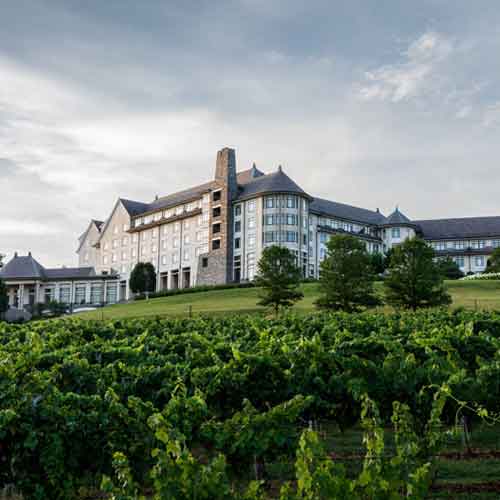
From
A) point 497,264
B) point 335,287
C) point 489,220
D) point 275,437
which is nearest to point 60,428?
point 275,437

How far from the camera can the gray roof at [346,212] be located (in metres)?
91.6

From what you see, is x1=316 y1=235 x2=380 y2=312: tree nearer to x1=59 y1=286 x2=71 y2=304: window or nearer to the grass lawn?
the grass lawn

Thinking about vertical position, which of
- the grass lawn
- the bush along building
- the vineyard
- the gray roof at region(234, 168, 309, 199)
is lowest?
the vineyard

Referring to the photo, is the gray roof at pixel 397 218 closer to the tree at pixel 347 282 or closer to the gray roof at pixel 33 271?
the gray roof at pixel 33 271

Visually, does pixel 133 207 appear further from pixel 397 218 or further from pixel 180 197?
pixel 397 218

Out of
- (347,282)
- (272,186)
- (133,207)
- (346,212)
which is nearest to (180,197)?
(133,207)

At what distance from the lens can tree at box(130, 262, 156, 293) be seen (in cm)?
8588

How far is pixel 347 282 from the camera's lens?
44469 mm

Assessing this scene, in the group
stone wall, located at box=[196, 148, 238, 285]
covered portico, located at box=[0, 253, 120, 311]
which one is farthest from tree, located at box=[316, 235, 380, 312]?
covered portico, located at box=[0, 253, 120, 311]

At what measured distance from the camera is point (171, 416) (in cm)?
843

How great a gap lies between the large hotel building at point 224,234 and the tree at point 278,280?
673 inches

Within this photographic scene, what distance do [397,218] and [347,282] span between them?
5885 centimetres

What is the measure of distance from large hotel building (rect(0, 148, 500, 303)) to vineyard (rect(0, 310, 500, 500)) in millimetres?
54335

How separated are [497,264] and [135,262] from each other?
2039 inches
